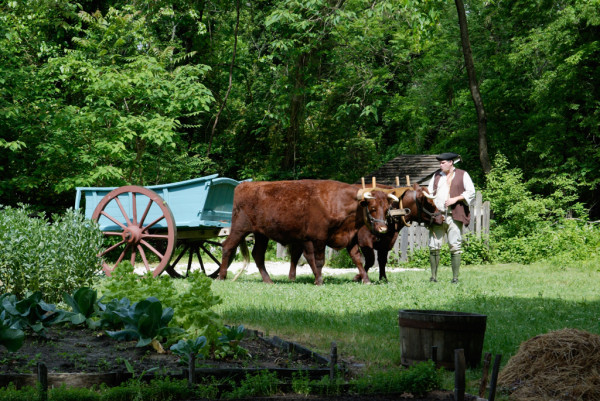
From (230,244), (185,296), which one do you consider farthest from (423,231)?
(185,296)

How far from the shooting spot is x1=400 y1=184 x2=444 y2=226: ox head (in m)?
11.5

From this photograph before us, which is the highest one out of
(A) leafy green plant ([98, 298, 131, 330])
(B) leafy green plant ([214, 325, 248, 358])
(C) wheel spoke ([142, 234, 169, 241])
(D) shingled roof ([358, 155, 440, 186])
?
(D) shingled roof ([358, 155, 440, 186])

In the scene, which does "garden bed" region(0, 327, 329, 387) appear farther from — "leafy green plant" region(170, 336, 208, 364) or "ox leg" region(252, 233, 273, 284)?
"ox leg" region(252, 233, 273, 284)

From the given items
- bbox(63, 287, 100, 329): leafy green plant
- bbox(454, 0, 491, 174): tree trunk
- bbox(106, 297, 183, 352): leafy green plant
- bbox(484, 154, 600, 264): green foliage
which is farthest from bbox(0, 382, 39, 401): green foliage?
bbox(454, 0, 491, 174): tree trunk

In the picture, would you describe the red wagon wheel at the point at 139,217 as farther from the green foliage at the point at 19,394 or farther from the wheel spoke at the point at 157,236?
the green foliage at the point at 19,394

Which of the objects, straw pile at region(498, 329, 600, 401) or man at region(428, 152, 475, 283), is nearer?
straw pile at region(498, 329, 600, 401)

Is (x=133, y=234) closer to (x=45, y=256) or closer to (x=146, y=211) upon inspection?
(x=146, y=211)

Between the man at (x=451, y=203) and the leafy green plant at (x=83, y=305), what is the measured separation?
6576 mm

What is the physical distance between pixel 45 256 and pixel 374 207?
5.52 metres

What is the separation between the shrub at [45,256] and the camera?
7.24 metres

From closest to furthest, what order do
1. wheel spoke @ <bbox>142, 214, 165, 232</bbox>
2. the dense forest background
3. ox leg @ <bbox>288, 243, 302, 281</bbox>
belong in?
wheel spoke @ <bbox>142, 214, 165, 232</bbox>, ox leg @ <bbox>288, 243, 302, 281</bbox>, the dense forest background

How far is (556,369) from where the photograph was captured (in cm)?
446

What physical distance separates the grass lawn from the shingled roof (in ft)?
21.9

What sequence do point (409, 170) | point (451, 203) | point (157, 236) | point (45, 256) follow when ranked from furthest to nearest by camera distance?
point (409, 170) → point (157, 236) → point (451, 203) → point (45, 256)
